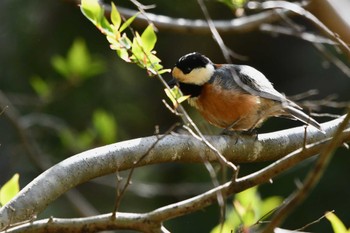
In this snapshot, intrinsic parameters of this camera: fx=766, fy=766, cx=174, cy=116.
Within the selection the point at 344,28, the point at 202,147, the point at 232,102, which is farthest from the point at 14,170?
the point at 344,28

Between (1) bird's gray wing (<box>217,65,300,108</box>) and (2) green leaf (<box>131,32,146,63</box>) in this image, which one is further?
(1) bird's gray wing (<box>217,65,300,108</box>)

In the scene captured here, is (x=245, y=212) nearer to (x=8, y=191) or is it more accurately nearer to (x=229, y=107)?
(x=8, y=191)

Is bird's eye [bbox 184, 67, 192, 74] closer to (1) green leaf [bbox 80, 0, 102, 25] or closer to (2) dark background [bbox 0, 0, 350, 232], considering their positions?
(1) green leaf [bbox 80, 0, 102, 25]

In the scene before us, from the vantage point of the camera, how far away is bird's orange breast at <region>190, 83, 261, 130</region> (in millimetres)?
3988

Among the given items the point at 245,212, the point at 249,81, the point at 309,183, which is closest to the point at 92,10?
the point at 245,212

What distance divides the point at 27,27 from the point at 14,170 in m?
1.16

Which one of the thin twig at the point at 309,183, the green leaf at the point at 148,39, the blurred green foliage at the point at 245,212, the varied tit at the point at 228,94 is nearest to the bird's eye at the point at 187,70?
the varied tit at the point at 228,94

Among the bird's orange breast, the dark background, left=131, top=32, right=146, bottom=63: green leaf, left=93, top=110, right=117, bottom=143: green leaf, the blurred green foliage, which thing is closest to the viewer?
left=131, top=32, right=146, bottom=63: green leaf

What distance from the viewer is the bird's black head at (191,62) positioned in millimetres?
4145

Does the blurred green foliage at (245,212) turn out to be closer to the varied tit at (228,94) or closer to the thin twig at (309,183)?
the varied tit at (228,94)

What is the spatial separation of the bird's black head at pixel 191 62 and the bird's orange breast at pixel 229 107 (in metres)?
0.13

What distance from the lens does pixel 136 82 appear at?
693 centimetres

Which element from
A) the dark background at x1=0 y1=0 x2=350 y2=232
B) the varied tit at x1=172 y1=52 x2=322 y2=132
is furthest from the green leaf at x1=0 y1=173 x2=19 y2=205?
the dark background at x1=0 y1=0 x2=350 y2=232

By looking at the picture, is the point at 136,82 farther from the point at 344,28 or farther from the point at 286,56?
the point at 344,28
